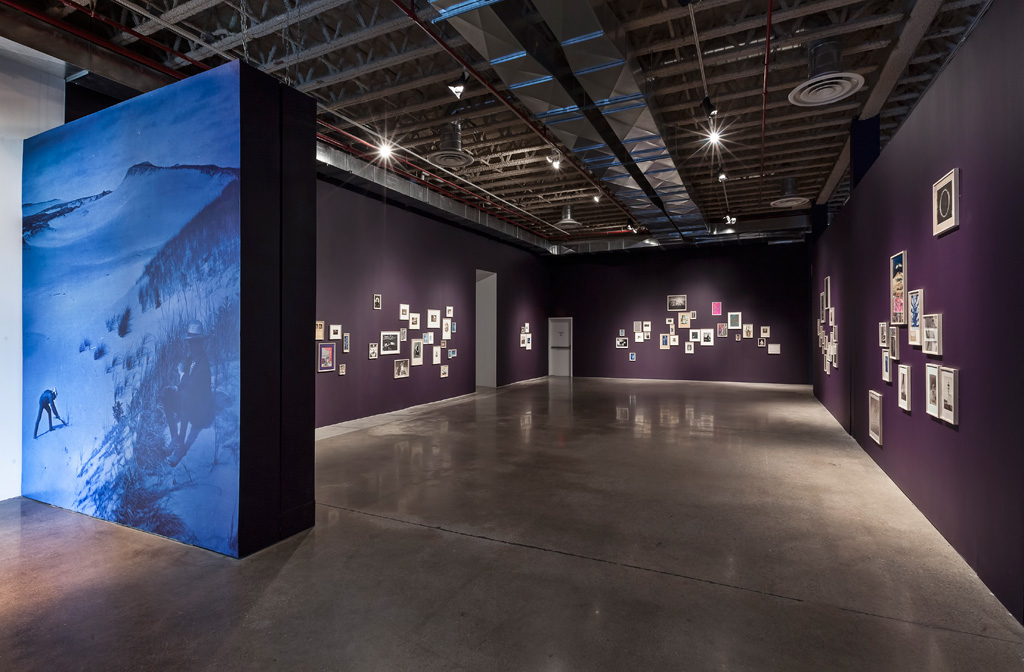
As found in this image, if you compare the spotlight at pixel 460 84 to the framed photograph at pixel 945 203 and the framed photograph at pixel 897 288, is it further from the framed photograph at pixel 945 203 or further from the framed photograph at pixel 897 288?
the framed photograph at pixel 897 288

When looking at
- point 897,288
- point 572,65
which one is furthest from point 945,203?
point 572,65

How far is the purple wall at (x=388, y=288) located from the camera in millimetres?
8945

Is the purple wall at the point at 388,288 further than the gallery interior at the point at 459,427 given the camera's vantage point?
Yes

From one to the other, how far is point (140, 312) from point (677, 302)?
599 inches

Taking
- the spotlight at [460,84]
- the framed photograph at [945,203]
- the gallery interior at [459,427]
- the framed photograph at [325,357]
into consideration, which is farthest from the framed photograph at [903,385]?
the framed photograph at [325,357]

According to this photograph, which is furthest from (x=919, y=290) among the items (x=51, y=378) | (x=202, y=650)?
(x=51, y=378)

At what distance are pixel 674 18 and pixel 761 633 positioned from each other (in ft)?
17.7

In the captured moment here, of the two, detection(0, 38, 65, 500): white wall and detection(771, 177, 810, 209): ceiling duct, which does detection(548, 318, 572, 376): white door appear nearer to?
detection(771, 177, 810, 209): ceiling duct

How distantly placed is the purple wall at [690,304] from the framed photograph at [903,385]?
11.3 metres

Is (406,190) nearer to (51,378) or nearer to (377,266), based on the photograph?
(377,266)

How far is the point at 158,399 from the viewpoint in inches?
163

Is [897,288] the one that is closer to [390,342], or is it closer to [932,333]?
[932,333]

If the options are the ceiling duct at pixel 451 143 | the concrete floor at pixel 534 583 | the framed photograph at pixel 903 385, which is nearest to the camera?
the concrete floor at pixel 534 583

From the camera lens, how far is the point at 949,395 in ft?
12.9
